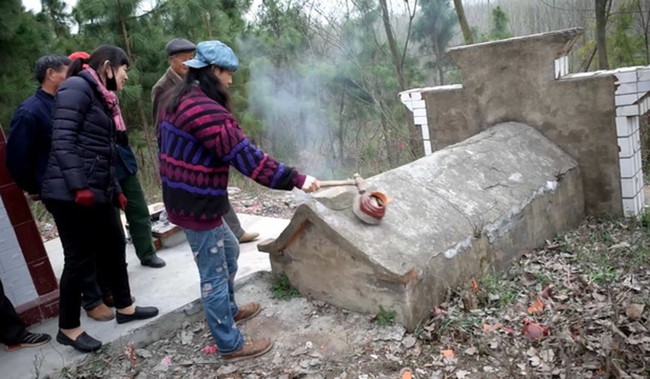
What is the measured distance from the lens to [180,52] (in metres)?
4.17

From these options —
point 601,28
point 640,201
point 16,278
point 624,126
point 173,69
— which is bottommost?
point 640,201

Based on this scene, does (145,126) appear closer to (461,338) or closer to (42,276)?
(42,276)

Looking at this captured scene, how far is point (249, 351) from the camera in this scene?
3266mm

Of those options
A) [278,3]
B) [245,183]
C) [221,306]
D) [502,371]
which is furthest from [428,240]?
[278,3]

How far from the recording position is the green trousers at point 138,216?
13.7 ft

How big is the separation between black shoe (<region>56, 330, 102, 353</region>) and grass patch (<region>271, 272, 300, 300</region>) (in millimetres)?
1248

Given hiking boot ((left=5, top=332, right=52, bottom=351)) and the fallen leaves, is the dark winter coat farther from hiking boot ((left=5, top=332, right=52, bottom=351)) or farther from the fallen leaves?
the fallen leaves

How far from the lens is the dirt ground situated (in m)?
2.96

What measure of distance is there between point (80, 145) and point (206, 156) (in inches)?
32.4

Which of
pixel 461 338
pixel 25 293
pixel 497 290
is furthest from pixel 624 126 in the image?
pixel 25 293

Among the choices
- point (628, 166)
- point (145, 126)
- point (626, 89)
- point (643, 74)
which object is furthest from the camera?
point (145, 126)

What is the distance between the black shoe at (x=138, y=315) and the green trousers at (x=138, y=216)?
880 millimetres

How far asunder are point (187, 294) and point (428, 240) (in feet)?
5.90

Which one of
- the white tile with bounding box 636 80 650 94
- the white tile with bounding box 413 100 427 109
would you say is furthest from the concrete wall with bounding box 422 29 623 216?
the white tile with bounding box 413 100 427 109
